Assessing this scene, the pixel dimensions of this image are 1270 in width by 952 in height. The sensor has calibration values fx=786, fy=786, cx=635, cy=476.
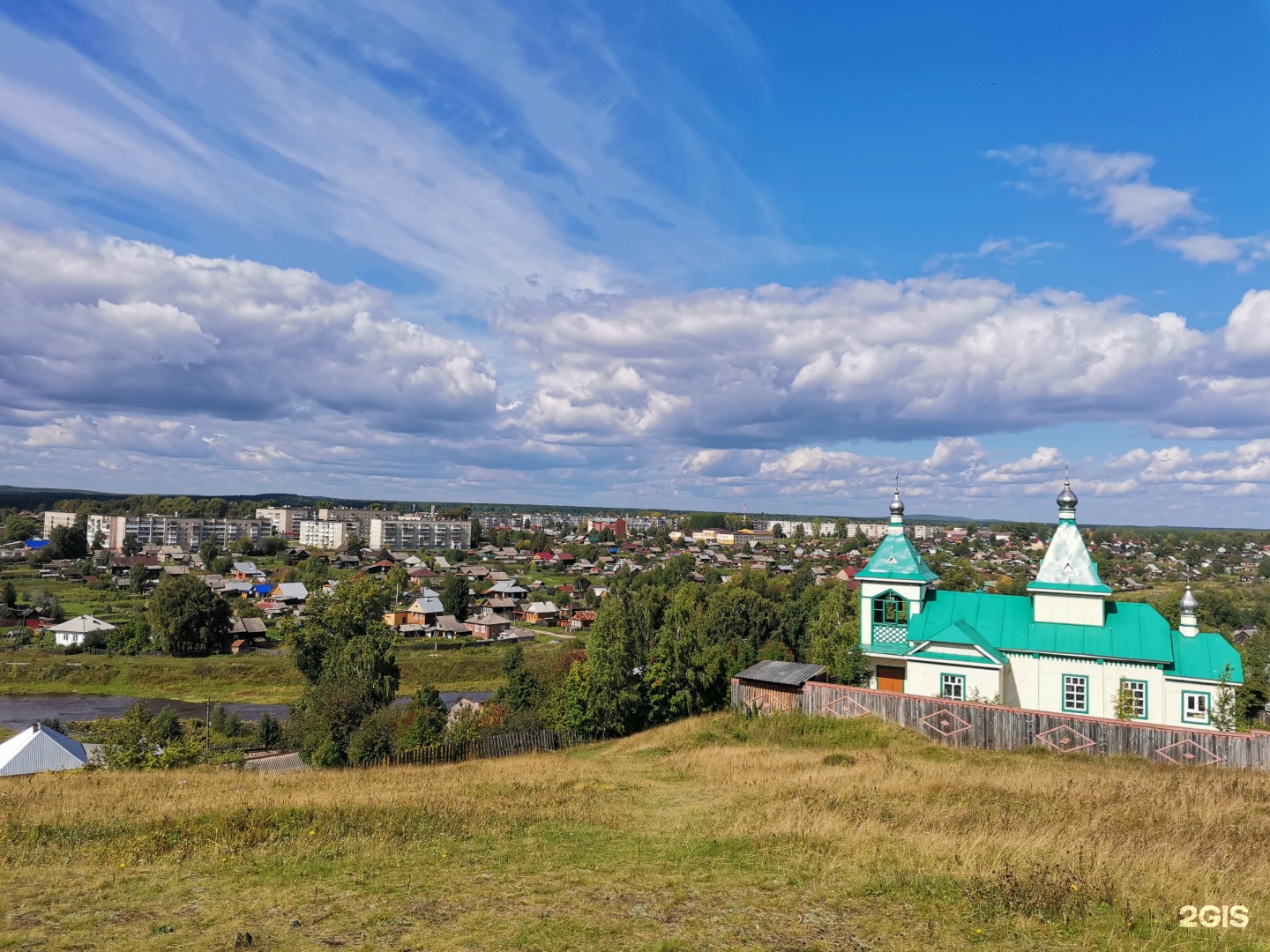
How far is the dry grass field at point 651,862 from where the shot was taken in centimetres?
799

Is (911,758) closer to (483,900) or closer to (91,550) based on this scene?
(483,900)

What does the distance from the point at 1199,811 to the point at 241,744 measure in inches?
1612

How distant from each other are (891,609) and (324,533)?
180655 millimetres

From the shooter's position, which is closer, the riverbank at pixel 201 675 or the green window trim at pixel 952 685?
the green window trim at pixel 952 685

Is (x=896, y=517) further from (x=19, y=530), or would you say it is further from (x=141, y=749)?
(x=19, y=530)

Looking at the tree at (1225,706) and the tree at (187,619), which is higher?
the tree at (1225,706)

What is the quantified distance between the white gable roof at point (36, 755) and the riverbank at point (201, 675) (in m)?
32.2

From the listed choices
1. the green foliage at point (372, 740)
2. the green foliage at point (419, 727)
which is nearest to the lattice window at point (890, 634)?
the green foliage at point (419, 727)

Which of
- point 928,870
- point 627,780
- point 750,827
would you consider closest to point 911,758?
point 627,780

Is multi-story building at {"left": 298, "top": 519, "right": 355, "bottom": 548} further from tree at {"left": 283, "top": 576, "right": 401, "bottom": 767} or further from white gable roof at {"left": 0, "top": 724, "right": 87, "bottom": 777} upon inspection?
white gable roof at {"left": 0, "top": 724, "right": 87, "bottom": 777}

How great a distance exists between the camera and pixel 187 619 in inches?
2721

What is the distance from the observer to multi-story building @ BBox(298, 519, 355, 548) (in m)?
185

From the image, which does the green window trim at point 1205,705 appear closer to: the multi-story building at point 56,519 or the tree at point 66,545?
the tree at point 66,545

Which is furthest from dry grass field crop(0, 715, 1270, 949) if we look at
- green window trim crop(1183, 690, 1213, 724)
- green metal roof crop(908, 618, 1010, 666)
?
green metal roof crop(908, 618, 1010, 666)
